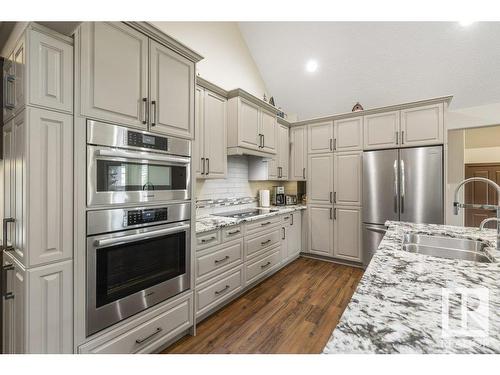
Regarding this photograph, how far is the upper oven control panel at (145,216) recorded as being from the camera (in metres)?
1.51

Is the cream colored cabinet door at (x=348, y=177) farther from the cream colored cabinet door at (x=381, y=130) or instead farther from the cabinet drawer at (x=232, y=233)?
the cabinet drawer at (x=232, y=233)

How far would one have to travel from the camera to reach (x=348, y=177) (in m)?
3.65

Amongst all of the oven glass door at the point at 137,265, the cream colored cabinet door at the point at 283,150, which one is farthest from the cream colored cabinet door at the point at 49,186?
the cream colored cabinet door at the point at 283,150

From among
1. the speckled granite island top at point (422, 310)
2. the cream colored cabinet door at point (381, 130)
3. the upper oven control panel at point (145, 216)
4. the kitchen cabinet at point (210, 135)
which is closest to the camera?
the speckled granite island top at point (422, 310)

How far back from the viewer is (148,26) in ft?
5.23

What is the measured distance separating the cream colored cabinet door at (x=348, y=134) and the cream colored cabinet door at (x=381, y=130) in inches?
3.3

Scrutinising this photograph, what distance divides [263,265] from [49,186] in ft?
7.82

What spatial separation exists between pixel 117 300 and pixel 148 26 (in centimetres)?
181

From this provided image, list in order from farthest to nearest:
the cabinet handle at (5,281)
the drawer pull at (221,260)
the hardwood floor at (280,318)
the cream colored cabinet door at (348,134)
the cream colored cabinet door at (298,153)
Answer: the cream colored cabinet door at (298,153), the cream colored cabinet door at (348,134), the drawer pull at (221,260), the hardwood floor at (280,318), the cabinet handle at (5,281)

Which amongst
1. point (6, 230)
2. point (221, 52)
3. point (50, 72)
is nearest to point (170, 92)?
point (50, 72)

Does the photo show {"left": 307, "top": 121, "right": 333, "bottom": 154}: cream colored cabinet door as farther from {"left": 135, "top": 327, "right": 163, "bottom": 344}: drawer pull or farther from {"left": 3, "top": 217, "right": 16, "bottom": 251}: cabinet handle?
{"left": 3, "top": 217, "right": 16, "bottom": 251}: cabinet handle

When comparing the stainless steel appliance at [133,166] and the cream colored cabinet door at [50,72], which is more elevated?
the cream colored cabinet door at [50,72]

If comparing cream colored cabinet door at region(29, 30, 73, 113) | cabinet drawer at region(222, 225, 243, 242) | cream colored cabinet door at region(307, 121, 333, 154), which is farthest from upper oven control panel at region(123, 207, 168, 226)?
cream colored cabinet door at region(307, 121, 333, 154)

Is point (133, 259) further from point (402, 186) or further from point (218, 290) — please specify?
point (402, 186)
